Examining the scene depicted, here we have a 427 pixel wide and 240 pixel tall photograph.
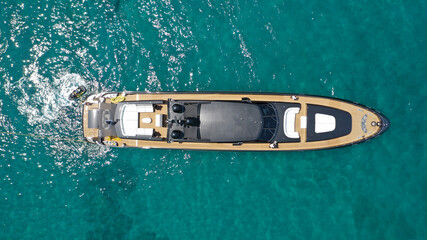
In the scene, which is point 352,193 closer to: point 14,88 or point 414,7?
point 414,7

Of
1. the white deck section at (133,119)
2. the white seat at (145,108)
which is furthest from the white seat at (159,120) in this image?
the white seat at (145,108)

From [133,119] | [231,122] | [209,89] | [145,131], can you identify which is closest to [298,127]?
[231,122]

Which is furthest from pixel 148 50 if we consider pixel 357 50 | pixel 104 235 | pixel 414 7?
pixel 414 7

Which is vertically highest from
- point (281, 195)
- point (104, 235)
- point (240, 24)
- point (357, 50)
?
point (240, 24)

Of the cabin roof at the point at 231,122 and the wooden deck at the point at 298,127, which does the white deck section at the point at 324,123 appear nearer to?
the wooden deck at the point at 298,127

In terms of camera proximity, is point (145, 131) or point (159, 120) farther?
point (145, 131)

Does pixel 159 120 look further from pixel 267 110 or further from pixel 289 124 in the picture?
pixel 289 124

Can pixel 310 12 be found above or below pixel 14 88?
above

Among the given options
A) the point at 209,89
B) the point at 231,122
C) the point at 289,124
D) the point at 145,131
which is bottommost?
the point at 145,131
